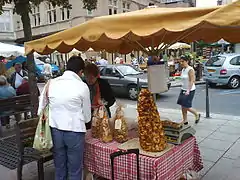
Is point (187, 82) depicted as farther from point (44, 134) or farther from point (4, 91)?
point (4, 91)

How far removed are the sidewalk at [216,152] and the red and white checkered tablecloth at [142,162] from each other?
0.64 m

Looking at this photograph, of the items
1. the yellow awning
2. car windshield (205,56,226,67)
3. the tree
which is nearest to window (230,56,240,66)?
car windshield (205,56,226,67)

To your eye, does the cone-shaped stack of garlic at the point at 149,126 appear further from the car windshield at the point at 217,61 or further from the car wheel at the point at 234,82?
the car wheel at the point at 234,82

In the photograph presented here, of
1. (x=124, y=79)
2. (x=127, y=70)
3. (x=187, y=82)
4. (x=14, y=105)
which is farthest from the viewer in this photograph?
(x=127, y=70)

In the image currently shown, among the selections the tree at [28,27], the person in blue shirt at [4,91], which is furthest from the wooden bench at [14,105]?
the tree at [28,27]

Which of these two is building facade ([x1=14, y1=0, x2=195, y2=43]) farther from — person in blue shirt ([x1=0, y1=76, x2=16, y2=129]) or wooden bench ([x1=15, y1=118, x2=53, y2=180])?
wooden bench ([x1=15, y1=118, x2=53, y2=180])

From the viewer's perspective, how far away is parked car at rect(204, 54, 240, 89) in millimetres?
12992

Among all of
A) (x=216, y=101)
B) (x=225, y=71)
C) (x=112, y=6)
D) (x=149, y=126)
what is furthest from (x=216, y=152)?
(x=112, y=6)

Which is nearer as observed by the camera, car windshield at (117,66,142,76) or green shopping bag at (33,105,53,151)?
green shopping bag at (33,105,53,151)

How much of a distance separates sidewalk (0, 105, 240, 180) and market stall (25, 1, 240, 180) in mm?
493

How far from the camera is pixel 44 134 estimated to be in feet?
10.9

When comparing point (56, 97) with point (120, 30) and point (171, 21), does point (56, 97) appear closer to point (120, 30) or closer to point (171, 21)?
point (120, 30)

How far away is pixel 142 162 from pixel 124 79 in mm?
8937

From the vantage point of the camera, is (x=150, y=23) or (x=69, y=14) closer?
(x=150, y=23)
